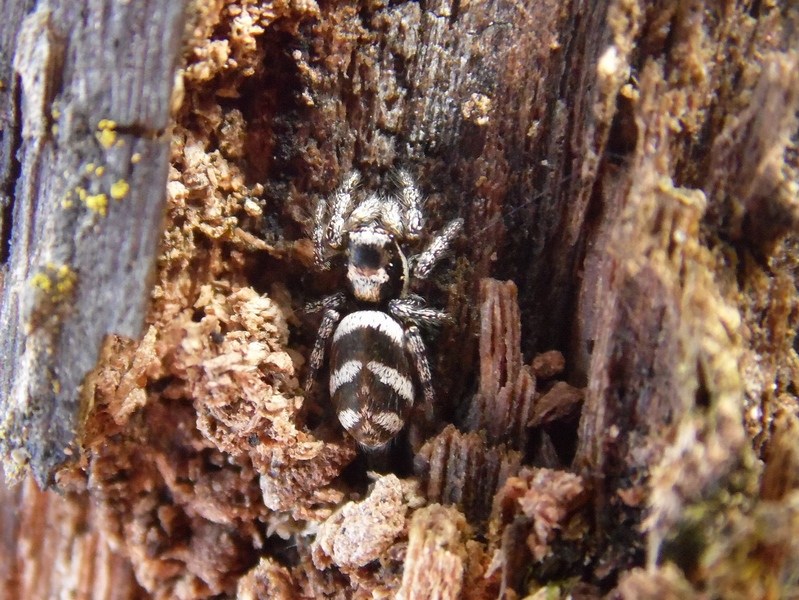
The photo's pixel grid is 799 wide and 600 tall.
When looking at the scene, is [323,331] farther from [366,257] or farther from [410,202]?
[410,202]

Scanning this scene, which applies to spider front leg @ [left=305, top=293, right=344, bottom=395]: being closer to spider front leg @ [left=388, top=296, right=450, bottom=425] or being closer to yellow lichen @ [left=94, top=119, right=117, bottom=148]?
spider front leg @ [left=388, top=296, right=450, bottom=425]

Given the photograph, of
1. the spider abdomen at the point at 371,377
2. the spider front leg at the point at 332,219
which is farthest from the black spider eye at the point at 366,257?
the spider abdomen at the point at 371,377

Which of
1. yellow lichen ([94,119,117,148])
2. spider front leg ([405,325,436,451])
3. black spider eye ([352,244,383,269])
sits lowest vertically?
spider front leg ([405,325,436,451])

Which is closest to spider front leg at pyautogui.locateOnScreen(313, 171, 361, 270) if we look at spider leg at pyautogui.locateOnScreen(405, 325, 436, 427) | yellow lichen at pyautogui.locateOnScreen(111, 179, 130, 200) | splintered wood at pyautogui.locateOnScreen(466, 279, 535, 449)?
spider leg at pyautogui.locateOnScreen(405, 325, 436, 427)

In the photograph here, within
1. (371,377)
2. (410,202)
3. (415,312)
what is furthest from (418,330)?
(410,202)

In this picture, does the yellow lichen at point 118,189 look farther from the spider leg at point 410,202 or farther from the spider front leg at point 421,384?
the spider front leg at point 421,384

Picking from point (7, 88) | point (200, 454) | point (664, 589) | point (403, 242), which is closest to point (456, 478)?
point (664, 589)

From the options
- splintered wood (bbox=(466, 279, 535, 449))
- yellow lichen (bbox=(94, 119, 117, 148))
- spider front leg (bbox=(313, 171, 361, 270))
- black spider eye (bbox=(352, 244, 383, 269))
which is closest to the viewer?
yellow lichen (bbox=(94, 119, 117, 148))
